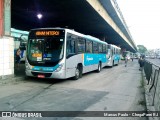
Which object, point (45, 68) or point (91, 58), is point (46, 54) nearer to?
point (45, 68)

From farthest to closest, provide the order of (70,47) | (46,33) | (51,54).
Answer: (70,47) < (46,33) < (51,54)

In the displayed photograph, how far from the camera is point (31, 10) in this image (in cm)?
2152

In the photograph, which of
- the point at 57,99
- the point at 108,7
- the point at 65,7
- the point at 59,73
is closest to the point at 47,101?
the point at 57,99

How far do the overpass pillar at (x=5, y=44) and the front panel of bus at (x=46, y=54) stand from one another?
924 mm

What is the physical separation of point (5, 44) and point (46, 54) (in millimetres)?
2132

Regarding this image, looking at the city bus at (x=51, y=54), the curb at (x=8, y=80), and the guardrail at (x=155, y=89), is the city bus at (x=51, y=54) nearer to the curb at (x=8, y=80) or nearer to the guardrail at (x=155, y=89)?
the curb at (x=8, y=80)

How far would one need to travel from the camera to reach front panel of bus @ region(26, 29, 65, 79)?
11.4 meters

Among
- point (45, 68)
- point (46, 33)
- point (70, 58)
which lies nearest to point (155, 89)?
point (70, 58)

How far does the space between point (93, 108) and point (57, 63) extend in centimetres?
486

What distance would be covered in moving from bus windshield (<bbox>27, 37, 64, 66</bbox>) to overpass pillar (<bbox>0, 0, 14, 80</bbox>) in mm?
1066

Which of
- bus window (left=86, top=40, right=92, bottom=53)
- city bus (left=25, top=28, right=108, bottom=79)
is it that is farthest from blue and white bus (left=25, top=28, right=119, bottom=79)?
bus window (left=86, top=40, right=92, bottom=53)

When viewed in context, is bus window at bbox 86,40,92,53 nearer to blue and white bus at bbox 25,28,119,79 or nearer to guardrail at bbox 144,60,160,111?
blue and white bus at bbox 25,28,119,79

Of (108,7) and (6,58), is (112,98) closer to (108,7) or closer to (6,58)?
(6,58)

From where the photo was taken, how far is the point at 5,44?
37.4 feet
